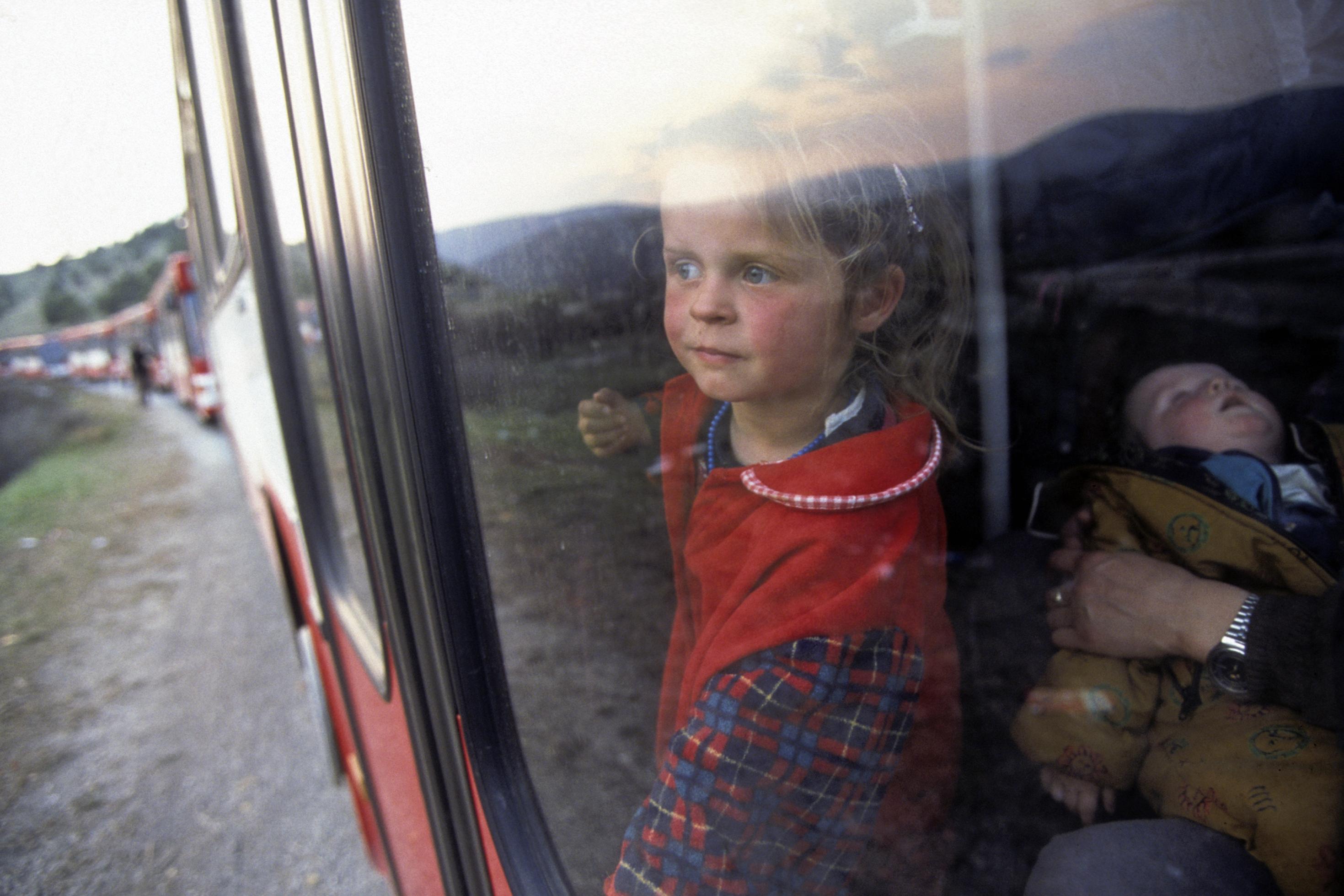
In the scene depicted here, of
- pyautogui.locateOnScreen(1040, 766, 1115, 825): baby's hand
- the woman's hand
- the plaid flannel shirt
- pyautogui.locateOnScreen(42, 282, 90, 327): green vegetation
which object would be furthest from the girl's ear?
pyautogui.locateOnScreen(42, 282, 90, 327): green vegetation

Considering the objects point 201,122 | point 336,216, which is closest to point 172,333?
point 201,122

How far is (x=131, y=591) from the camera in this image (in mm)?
6141

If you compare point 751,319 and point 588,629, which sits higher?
point 751,319

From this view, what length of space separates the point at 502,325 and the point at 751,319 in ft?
0.99

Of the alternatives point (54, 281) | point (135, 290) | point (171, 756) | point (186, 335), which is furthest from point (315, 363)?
point (135, 290)

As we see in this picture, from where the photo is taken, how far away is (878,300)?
785mm

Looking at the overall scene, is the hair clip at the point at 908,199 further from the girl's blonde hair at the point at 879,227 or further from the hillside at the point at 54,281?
the hillside at the point at 54,281

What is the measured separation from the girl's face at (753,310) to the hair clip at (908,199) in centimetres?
11

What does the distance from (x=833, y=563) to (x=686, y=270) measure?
1.08ft

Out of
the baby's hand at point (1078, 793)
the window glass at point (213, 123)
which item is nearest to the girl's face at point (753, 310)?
the baby's hand at point (1078, 793)

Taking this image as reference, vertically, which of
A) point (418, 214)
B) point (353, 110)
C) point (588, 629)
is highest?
point (353, 110)

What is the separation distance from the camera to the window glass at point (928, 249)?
85 centimetres

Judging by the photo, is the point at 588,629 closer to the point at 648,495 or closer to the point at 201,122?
the point at 648,495

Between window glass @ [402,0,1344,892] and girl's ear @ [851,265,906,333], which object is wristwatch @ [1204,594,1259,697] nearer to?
window glass @ [402,0,1344,892]
